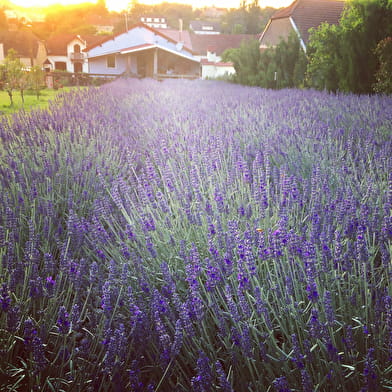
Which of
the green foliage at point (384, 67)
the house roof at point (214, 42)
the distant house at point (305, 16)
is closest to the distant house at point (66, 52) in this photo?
the house roof at point (214, 42)

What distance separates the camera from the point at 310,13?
2038cm

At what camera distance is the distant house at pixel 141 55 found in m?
28.3

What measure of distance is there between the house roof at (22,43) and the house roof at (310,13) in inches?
889

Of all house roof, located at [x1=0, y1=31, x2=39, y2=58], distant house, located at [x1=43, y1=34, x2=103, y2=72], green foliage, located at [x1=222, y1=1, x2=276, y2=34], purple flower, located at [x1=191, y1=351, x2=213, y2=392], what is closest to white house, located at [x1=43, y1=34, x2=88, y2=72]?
distant house, located at [x1=43, y1=34, x2=103, y2=72]

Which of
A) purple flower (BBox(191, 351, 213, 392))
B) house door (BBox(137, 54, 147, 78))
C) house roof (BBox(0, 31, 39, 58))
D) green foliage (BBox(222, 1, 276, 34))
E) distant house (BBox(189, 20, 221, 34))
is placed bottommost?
purple flower (BBox(191, 351, 213, 392))

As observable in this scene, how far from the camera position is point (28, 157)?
135 inches

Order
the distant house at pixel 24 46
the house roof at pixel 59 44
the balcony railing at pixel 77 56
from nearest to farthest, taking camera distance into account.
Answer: the distant house at pixel 24 46
the balcony railing at pixel 77 56
the house roof at pixel 59 44

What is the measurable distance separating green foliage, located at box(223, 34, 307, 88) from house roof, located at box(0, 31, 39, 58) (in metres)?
24.6

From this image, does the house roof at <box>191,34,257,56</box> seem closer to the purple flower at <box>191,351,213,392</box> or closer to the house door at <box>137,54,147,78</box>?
the house door at <box>137,54,147,78</box>

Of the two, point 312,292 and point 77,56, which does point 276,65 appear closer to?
point 312,292

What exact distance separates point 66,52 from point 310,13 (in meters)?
25.8

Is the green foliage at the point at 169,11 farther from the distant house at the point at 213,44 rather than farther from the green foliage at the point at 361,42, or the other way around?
the green foliage at the point at 361,42

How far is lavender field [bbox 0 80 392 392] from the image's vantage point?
127cm

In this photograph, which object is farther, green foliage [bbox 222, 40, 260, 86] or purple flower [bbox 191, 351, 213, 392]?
green foliage [bbox 222, 40, 260, 86]
